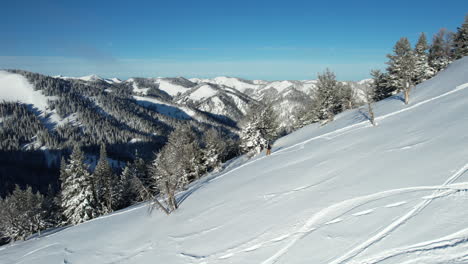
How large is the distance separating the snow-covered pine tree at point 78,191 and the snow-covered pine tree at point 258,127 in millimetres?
22925

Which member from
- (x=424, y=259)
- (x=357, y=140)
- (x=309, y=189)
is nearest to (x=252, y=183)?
(x=309, y=189)

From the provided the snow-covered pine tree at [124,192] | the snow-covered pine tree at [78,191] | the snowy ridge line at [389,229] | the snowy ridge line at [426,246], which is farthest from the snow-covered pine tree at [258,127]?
the snowy ridge line at [426,246]

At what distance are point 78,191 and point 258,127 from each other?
89.0 ft

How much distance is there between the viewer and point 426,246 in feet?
16.8

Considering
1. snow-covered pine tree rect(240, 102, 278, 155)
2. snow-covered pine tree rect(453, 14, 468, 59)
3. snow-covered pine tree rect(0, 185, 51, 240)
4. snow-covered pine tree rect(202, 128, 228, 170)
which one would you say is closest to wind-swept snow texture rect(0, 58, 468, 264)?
snow-covered pine tree rect(240, 102, 278, 155)

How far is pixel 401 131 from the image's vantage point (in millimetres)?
14836

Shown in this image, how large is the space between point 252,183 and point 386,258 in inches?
417

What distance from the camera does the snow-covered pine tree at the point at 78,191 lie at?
33.0 m

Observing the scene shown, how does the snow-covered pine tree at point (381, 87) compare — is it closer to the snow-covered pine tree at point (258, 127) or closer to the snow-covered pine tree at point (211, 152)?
the snow-covered pine tree at point (258, 127)

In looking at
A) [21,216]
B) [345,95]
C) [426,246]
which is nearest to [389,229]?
[426,246]

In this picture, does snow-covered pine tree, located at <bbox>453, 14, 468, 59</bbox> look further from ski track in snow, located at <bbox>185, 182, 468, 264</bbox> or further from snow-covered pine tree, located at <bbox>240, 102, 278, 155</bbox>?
ski track in snow, located at <bbox>185, 182, 468, 264</bbox>

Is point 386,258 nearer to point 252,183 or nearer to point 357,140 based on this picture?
point 252,183

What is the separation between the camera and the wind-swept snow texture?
19.4 ft

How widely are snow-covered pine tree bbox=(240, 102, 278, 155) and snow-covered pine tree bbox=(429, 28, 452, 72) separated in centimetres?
3074
